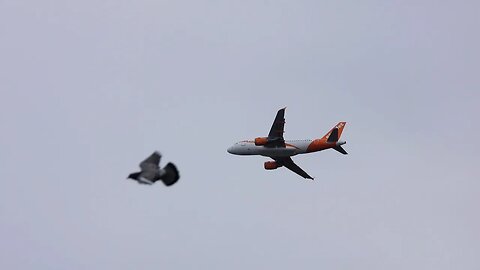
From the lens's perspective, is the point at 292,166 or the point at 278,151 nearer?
the point at 278,151

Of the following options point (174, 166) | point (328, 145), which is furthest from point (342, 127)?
point (174, 166)

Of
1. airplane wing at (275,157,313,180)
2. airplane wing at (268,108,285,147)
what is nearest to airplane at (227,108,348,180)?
airplane wing at (268,108,285,147)

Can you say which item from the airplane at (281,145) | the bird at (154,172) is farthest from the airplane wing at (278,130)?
the bird at (154,172)

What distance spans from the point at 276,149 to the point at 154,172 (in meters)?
83.3

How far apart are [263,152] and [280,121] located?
322 inches

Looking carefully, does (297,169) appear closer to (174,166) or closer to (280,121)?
(280,121)

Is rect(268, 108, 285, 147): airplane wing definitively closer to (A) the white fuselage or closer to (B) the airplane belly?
(B) the airplane belly

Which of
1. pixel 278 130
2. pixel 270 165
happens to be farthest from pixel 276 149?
pixel 270 165

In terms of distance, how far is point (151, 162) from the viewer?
6819cm

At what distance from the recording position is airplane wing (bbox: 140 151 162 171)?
223 ft

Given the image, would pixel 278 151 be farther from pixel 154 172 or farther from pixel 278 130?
pixel 154 172

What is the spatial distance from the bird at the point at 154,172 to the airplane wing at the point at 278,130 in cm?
7631

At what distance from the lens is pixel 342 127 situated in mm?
157750

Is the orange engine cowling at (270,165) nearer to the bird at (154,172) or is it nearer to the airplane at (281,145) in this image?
the airplane at (281,145)
